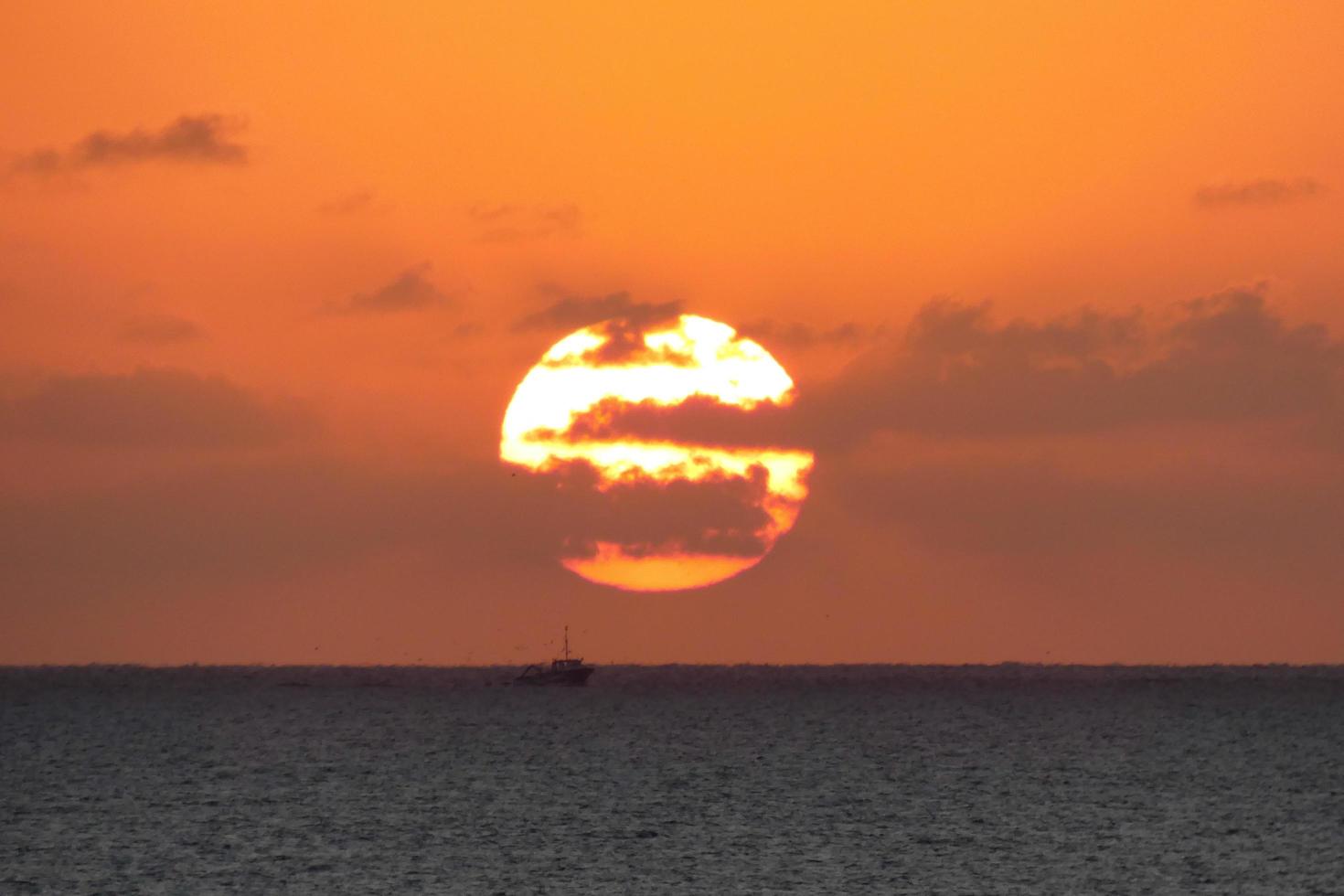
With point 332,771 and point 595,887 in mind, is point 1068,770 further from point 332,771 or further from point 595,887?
point 595,887

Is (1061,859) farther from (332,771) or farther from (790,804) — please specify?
(332,771)

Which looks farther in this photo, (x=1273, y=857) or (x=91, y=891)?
(x=1273, y=857)

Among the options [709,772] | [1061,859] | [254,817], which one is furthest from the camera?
[709,772]

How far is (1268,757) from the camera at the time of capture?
512ft

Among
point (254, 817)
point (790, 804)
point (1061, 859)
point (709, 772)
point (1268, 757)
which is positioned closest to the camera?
point (1061, 859)

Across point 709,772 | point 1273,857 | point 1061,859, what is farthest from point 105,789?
point 1273,857

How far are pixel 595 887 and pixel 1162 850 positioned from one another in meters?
28.0

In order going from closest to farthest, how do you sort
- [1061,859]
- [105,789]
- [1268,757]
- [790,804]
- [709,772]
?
1. [1061,859]
2. [790,804]
3. [105,789]
4. [709,772]
5. [1268,757]

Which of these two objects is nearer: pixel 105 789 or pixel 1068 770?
pixel 105 789

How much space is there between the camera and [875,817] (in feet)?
326

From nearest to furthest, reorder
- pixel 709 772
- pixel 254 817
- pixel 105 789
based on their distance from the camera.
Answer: pixel 254 817 < pixel 105 789 < pixel 709 772

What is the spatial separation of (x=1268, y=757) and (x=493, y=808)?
79905 millimetres

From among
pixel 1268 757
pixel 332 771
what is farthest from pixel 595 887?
pixel 1268 757

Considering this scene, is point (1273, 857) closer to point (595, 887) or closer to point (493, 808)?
point (595, 887)
